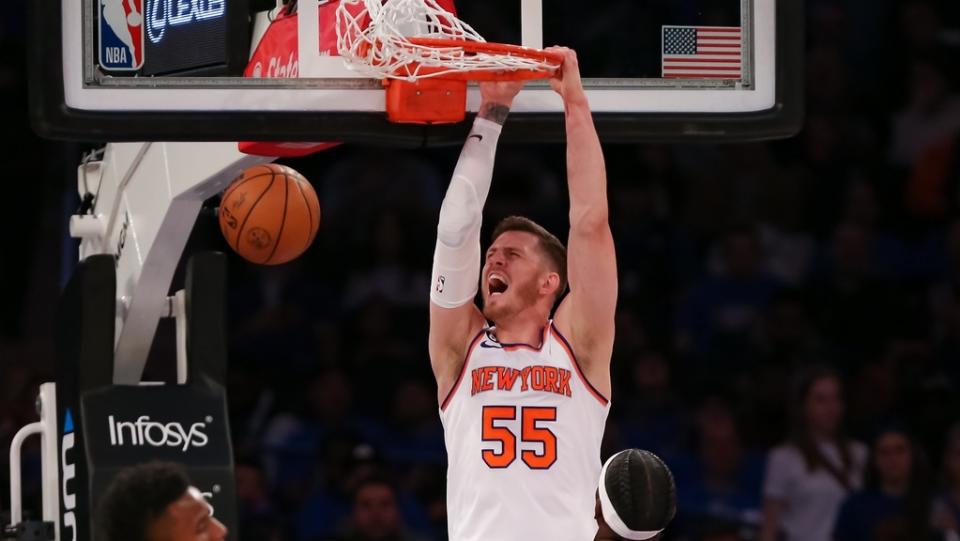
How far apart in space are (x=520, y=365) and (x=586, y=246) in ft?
1.47

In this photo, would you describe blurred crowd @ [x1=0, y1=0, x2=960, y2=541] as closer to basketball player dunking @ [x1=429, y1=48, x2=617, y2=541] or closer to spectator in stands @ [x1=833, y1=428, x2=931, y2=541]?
spectator in stands @ [x1=833, y1=428, x2=931, y2=541]

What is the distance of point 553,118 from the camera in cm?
552

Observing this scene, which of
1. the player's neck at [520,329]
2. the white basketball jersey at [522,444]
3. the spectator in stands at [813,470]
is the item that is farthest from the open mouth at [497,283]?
the spectator in stands at [813,470]

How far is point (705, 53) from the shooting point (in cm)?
568

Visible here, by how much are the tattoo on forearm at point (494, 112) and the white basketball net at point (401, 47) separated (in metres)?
0.15

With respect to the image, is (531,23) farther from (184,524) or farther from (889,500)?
(889,500)

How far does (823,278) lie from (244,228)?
597 cm

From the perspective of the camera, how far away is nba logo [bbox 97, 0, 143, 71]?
5309 millimetres

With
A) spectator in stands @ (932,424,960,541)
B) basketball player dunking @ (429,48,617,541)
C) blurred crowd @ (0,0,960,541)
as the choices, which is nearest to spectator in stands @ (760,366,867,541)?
blurred crowd @ (0,0,960,541)

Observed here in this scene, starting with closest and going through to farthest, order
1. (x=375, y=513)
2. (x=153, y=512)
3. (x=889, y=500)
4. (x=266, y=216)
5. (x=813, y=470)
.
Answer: (x=153, y=512) → (x=266, y=216) → (x=375, y=513) → (x=889, y=500) → (x=813, y=470)

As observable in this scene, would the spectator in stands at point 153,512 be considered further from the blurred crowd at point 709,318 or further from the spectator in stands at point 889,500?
the spectator in stands at point 889,500

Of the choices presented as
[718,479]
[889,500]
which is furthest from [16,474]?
[889,500]

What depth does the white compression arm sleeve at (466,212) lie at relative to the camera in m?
5.38

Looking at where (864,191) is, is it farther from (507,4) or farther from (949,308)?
(507,4)
